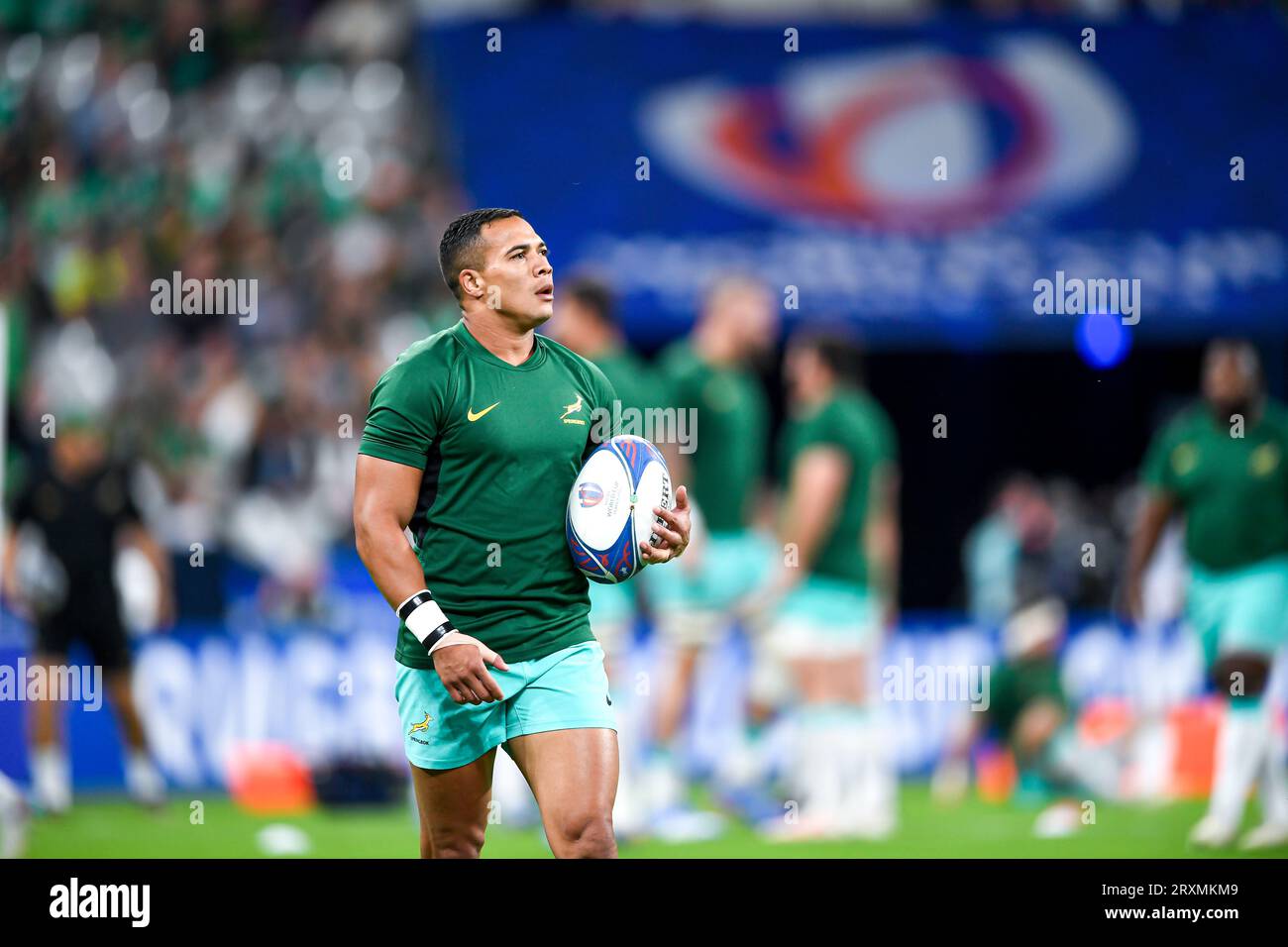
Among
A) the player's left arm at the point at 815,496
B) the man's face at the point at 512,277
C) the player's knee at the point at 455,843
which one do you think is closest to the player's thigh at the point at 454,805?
the player's knee at the point at 455,843

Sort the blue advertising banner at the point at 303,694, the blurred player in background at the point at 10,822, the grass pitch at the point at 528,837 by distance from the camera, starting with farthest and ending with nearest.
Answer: the blue advertising banner at the point at 303,694 < the grass pitch at the point at 528,837 < the blurred player in background at the point at 10,822

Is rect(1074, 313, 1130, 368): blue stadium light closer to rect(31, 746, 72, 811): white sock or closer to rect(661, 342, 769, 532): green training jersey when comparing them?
rect(661, 342, 769, 532): green training jersey

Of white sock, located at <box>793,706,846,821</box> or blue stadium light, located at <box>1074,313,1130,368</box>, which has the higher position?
blue stadium light, located at <box>1074,313,1130,368</box>

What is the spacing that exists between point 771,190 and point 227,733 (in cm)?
713

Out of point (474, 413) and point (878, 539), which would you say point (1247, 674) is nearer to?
point (878, 539)

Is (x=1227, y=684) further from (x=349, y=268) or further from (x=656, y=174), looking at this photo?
(x=349, y=268)

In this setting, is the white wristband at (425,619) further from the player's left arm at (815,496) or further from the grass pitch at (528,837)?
the player's left arm at (815,496)

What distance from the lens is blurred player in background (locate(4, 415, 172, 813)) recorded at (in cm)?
1069

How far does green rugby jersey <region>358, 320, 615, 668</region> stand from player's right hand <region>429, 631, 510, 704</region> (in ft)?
0.82

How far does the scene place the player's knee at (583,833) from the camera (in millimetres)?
4988

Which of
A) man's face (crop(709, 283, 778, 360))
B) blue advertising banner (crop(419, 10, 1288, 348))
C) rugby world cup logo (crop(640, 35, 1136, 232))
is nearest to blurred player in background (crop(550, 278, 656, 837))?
man's face (crop(709, 283, 778, 360))

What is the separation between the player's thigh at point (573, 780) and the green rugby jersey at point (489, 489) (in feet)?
0.90

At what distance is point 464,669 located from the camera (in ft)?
16.1
